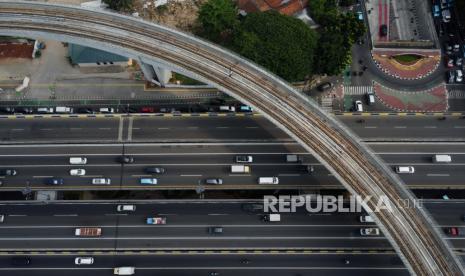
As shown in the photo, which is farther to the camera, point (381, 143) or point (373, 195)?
point (381, 143)

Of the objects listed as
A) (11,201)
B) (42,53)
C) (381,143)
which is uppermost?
(42,53)

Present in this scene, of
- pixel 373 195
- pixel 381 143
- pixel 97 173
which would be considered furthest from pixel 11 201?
pixel 381 143

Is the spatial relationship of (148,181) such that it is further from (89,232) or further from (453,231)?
(453,231)

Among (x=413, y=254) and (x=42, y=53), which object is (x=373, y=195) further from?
(x=42, y=53)

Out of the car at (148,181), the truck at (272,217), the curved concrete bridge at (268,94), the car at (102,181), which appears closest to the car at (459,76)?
the curved concrete bridge at (268,94)

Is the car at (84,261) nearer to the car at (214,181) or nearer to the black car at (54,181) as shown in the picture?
the black car at (54,181)

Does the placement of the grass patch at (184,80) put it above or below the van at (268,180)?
above

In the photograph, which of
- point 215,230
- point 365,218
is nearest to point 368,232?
point 365,218
